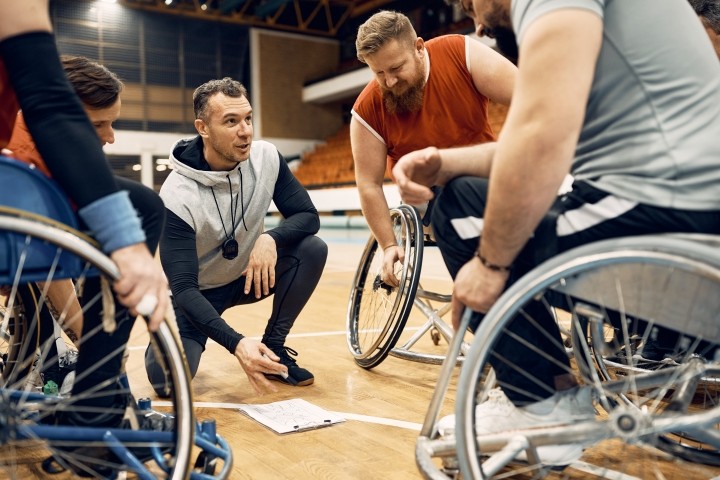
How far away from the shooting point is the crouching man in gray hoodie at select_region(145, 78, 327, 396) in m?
2.14

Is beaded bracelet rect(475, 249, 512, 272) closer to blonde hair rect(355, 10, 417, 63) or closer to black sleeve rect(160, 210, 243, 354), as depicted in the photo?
black sleeve rect(160, 210, 243, 354)

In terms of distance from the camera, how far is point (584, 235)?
1093 mm

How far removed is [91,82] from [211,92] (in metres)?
0.69

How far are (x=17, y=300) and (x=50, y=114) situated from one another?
0.86 meters

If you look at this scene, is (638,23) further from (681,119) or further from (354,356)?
(354,356)

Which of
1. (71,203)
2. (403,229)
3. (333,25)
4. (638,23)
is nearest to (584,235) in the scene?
(638,23)

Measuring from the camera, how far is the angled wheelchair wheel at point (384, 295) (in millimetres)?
2033

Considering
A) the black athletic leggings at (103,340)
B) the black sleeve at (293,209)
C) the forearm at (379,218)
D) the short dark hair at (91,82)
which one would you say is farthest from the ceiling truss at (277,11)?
the black athletic leggings at (103,340)

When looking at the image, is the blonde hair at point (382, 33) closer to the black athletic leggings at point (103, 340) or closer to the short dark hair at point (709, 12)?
the short dark hair at point (709, 12)

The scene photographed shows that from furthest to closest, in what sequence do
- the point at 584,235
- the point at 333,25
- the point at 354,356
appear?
the point at 333,25 < the point at 354,356 < the point at 584,235

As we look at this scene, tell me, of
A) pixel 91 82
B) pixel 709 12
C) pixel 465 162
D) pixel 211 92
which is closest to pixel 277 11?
pixel 211 92

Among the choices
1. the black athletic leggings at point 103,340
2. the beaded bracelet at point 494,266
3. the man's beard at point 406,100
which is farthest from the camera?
the man's beard at point 406,100

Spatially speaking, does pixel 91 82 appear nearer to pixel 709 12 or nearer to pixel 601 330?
pixel 601 330

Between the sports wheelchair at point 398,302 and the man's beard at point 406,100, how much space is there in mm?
334
